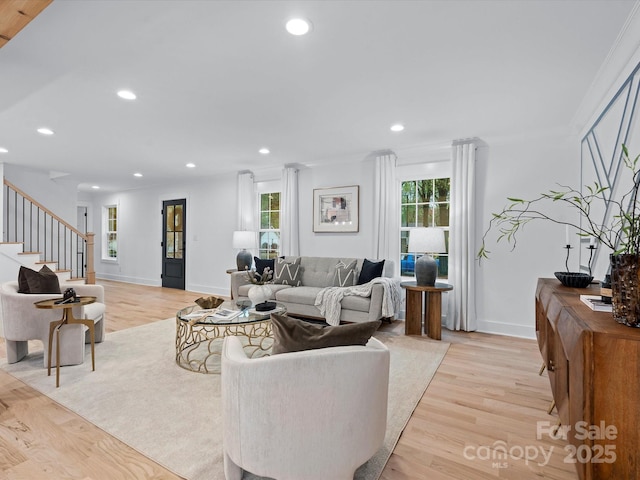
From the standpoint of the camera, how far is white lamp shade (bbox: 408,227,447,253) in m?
3.85

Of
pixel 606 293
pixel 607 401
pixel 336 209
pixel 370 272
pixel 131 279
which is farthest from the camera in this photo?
pixel 131 279

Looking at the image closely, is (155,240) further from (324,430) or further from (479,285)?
(324,430)

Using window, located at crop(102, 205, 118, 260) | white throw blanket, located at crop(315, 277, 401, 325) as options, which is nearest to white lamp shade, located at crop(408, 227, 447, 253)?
white throw blanket, located at crop(315, 277, 401, 325)

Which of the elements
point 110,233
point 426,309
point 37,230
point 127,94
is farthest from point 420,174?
point 110,233

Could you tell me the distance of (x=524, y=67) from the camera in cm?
244

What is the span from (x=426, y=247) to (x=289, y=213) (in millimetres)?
2519

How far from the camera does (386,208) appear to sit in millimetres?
4734

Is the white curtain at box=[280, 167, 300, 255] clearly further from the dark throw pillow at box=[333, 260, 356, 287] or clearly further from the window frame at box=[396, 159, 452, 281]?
the window frame at box=[396, 159, 452, 281]

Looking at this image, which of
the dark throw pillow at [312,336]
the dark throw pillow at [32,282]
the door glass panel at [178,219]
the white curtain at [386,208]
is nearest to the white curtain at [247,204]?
the door glass panel at [178,219]

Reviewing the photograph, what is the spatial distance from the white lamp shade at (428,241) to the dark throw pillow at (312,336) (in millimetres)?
2575

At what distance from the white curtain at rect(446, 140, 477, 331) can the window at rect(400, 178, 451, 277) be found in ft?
0.84

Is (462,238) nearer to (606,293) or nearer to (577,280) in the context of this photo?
(577,280)

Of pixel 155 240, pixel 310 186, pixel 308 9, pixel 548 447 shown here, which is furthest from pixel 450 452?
pixel 155 240

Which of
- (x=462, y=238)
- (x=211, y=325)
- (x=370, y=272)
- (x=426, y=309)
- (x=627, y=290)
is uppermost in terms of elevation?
(x=462, y=238)
